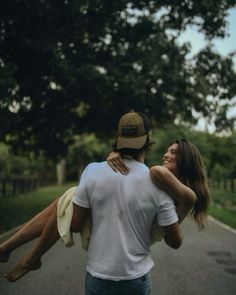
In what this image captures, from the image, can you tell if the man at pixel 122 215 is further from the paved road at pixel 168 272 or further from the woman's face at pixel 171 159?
the paved road at pixel 168 272

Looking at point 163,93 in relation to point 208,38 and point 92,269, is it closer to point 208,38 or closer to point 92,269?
point 208,38

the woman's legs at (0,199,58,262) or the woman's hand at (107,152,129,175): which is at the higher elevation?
the woman's hand at (107,152,129,175)

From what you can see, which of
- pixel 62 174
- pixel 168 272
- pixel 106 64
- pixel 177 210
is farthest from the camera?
pixel 62 174

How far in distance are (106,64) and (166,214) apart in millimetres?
18140

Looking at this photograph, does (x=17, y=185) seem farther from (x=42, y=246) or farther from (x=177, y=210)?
(x=177, y=210)

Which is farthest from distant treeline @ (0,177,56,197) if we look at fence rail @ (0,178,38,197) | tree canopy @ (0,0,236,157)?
tree canopy @ (0,0,236,157)

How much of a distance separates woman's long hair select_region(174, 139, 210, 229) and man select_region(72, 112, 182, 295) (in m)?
0.38

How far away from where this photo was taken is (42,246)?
308 centimetres

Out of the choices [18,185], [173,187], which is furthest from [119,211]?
[18,185]

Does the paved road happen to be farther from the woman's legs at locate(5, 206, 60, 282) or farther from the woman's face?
the woman's face

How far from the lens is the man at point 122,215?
279 centimetres

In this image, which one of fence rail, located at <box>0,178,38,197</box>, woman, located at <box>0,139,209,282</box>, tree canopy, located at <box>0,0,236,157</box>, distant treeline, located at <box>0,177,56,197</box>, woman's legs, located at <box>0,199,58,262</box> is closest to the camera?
woman, located at <box>0,139,209,282</box>

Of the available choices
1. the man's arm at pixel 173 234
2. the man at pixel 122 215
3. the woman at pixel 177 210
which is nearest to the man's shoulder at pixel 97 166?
the man at pixel 122 215

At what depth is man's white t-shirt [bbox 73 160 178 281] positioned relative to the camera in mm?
2781
